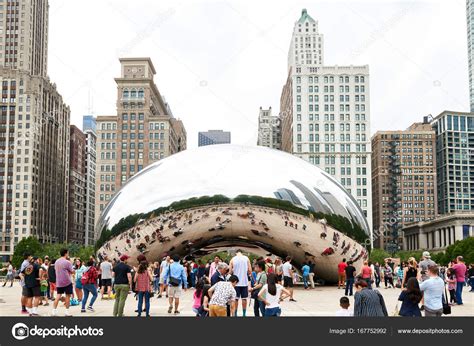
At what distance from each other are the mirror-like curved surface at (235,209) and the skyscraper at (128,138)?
93.6 m

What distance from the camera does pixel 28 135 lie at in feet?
373

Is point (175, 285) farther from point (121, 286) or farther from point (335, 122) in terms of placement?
point (335, 122)

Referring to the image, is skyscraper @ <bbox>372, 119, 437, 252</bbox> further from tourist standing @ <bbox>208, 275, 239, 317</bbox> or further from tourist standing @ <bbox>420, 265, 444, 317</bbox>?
tourist standing @ <bbox>208, 275, 239, 317</bbox>

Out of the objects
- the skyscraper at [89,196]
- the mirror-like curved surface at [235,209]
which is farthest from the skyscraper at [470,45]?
the mirror-like curved surface at [235,209]

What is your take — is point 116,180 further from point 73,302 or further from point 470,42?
point 470,42

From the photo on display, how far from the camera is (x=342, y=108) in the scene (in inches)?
4510

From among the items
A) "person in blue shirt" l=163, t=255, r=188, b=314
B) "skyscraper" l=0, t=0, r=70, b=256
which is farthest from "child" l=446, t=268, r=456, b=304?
"skyscraper" l=0, t=0, r=70, b=256

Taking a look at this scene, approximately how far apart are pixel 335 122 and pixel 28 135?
190ft

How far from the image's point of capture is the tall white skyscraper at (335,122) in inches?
4439

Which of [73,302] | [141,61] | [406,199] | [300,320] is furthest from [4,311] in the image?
[406,199]

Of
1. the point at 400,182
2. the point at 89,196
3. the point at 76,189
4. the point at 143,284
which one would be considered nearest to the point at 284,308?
the point at 143,284

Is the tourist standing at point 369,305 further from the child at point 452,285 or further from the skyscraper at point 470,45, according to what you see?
the skyscraper at point 470,45

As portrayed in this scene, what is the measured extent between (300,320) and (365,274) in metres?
10.5

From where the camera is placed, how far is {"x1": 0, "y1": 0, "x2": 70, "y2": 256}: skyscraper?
374 feet
